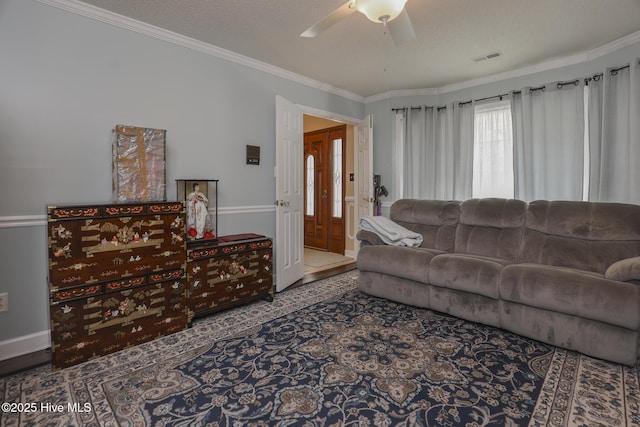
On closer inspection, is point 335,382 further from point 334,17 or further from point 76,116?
point 76,116

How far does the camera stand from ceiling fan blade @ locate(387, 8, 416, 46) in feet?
6.88

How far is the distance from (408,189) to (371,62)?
1.92m

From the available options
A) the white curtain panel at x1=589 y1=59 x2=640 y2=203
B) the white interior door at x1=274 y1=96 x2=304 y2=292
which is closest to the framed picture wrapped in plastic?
the white interior door at x1=274 y1=96 x2=304 y2=292

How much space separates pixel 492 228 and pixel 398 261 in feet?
3.29

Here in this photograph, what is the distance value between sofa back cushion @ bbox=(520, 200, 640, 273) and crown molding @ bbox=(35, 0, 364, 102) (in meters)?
2.99

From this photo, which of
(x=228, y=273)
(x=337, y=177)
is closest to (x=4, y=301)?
(x=228, y=273)

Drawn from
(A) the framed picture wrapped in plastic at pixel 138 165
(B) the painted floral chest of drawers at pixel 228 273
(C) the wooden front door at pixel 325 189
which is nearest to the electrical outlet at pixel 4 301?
(A) the framed picture wrapped in plastic at pixel 138 165

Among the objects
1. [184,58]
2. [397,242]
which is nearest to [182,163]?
[184,58]

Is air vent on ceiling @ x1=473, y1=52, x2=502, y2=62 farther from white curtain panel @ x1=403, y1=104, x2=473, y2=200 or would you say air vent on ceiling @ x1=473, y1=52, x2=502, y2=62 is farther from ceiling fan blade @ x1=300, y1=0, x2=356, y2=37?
ceiling fan blade @ x1=300, y1=0, x2=356, y2=37

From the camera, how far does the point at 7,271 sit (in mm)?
2205

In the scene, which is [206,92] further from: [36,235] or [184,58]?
[36,235]

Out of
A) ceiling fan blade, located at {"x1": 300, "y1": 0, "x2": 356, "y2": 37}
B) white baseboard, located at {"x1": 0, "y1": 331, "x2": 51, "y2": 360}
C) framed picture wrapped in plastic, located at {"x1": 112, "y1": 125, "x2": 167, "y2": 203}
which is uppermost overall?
ceiling fan blade, located at {"x1": 300, "y1": 0, "x2": 356, "y2": 37}

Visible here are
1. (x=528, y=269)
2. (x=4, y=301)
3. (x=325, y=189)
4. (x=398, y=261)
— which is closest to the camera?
(x=4, y=301)

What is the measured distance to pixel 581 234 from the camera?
2.69 meters
